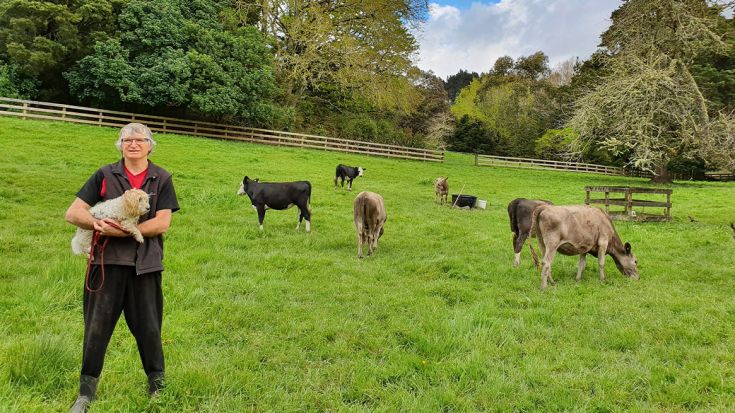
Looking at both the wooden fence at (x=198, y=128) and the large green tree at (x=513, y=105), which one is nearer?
the wooden fence at (x=198, y=128)

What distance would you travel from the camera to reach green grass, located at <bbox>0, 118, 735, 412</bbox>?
4047 mm

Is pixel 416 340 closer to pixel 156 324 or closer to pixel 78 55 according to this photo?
pixel 156 324

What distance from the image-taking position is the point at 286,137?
32.9 meters

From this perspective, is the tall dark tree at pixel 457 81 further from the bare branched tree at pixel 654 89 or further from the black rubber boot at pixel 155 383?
the black rubber boot at pixel 155 383

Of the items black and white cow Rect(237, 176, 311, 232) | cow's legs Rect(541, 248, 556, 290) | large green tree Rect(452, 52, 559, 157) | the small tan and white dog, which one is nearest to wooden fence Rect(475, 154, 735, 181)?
large green tree Rect(452, 52, 559, 157)

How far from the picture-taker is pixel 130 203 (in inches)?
126

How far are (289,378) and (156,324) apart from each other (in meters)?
1.41

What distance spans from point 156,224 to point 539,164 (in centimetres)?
4328

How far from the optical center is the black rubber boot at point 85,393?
3465mm

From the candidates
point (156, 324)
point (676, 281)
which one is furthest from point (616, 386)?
point (676, 281)

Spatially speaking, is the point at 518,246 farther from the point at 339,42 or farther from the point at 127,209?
the point at 339,42

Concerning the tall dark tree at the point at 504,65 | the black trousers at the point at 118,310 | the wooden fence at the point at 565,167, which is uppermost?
the tall dark tree at the point at 504,65

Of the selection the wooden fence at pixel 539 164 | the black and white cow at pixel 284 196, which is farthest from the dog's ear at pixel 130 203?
the wooden fence at pixel 539 164

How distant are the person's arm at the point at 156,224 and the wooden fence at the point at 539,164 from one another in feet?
123
